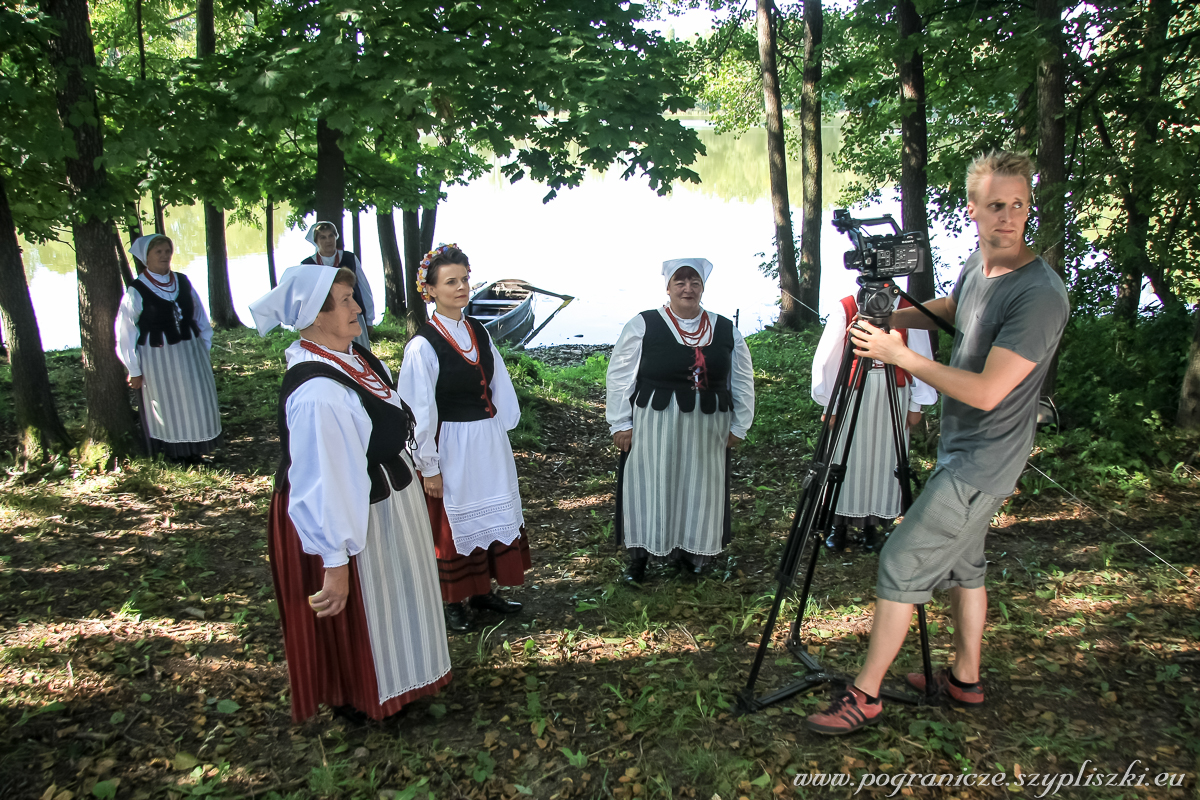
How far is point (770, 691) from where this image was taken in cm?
338

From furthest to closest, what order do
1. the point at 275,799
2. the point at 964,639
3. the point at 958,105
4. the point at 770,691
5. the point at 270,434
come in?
1. the point at 958,105
2. the point at 270,434
3. the point at 770,691
4. the point at 964,639
5. the point at 275,799

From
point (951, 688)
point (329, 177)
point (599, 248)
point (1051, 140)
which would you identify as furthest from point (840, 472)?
point (599, 248)

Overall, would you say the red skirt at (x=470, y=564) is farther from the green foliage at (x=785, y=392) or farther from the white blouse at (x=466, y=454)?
the green foliage at (x=785, y=392)

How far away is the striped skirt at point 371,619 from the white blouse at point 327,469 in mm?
196

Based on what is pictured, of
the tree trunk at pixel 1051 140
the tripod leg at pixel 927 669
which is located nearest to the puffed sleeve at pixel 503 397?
the tripod leg at pixel 927 669

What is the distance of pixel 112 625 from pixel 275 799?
183cm

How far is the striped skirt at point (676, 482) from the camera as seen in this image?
177 inches

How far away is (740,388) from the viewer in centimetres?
452

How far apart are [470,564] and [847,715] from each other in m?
1.93

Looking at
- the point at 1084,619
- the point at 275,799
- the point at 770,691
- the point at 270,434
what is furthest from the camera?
the point at 270,434

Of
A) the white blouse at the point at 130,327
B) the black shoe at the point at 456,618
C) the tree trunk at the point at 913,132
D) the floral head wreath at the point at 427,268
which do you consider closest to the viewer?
the floral head wreath at the point at 427,268

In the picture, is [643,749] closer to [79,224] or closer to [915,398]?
[915,398]

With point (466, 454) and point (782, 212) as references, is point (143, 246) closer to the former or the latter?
point (466, 454)

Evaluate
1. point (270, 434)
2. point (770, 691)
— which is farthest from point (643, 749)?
A: point (270, 434)
